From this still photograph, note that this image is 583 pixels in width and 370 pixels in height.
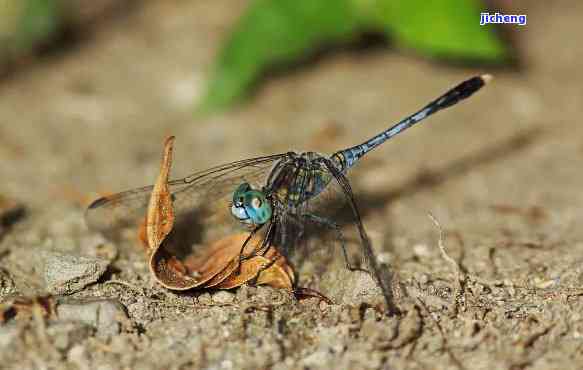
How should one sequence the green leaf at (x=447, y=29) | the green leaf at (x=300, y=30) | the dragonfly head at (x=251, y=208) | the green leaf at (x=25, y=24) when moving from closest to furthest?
the dragonfly head at (x=251, y=208) < the green leaf at (x=447, y=29) < the green leaf at (x=300, y=30) < the green leaf at (x=25, y=24)

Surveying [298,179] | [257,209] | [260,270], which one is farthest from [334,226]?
[260,270]

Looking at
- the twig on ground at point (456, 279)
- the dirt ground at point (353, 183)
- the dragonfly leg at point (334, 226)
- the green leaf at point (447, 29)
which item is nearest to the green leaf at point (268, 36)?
the dirt ground at point (353, 183)

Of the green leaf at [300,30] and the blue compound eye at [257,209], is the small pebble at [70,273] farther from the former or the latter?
the green leaf at [300,30]

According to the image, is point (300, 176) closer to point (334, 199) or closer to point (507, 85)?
point (334, 199)

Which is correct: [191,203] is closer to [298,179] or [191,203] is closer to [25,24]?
[298,179]

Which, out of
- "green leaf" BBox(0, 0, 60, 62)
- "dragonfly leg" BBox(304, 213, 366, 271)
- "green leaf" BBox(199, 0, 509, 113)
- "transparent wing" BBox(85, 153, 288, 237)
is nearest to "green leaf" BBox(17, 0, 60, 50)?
"green leaf" BBox(0, 0, 60, 62)

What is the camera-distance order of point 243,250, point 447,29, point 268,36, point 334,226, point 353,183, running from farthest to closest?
point 268,36 → point 447,29 → point 353,183 → point 334,226 → point 243,250
